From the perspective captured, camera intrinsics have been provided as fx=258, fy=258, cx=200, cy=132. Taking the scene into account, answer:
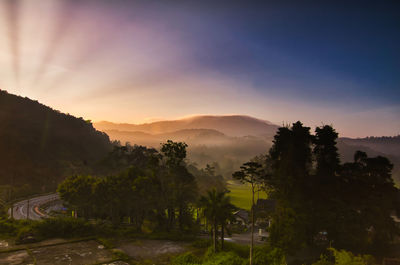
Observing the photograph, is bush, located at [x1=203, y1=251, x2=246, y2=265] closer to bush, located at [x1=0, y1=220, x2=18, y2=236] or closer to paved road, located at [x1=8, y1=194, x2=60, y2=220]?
bush, located at [x1=0, y1=220, x2=18, y2=236]

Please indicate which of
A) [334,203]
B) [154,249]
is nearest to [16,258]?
[154,249]

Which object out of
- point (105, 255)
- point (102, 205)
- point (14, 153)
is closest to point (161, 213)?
point (102, 205)

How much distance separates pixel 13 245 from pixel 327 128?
56.7 metres

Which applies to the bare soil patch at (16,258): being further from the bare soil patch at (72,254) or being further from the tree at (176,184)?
the tree at (176,184)

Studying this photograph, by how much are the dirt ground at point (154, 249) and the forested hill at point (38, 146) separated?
7128 centimetres

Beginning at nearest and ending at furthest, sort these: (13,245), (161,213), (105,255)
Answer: (105,255) → (13,245) → (161,213)

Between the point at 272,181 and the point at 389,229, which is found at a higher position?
the point at 272,181

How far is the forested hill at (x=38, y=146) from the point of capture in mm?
115975

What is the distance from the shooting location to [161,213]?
56781mm

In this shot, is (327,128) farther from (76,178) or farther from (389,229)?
(76,178)

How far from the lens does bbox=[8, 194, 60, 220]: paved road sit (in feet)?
228

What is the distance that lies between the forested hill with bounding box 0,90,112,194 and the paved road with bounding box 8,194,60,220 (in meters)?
9.28

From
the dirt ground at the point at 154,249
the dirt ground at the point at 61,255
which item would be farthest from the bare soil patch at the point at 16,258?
the dirt ground at the point at 154,249

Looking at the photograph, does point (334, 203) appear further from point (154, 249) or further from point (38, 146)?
point (38, 146)
